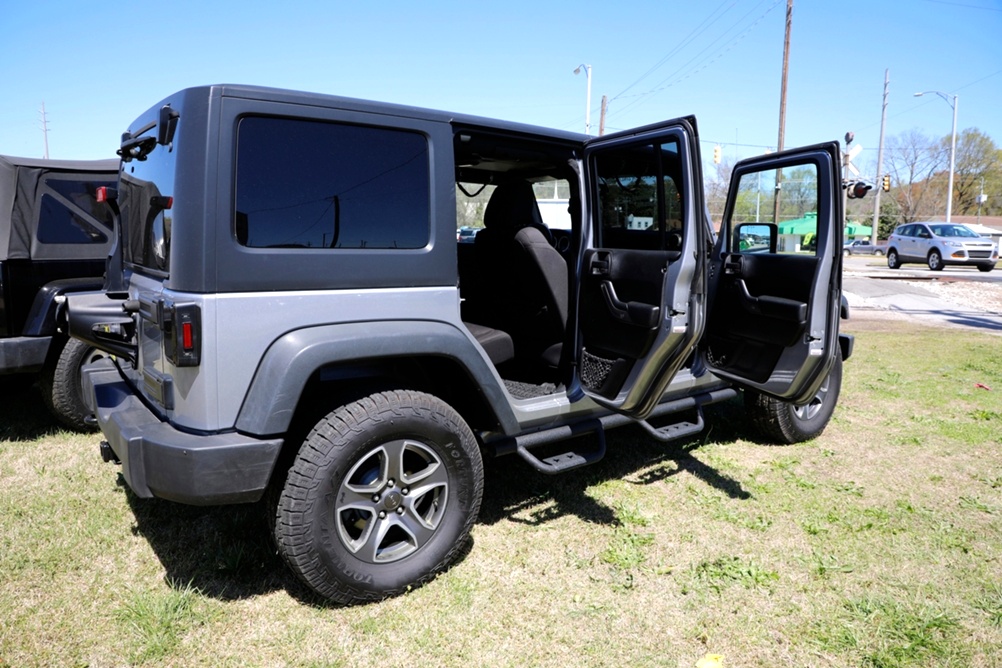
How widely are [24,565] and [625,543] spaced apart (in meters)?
2.77

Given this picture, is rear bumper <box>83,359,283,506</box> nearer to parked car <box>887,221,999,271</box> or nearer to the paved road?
the paved road

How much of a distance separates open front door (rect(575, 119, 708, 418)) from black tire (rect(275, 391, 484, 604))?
91 cm

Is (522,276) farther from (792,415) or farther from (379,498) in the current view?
(792,415)

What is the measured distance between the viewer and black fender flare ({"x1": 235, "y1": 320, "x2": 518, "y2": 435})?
245 centimetres

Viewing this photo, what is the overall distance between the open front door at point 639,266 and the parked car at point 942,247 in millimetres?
23792

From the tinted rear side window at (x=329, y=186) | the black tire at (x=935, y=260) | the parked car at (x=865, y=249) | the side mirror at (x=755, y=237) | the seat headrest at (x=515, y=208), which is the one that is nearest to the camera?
the tinted rear side window at (x=329, y=186)

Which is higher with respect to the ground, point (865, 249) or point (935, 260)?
point (865, 249)

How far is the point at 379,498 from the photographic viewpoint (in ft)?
9.01

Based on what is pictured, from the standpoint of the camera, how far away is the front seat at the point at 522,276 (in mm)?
3707

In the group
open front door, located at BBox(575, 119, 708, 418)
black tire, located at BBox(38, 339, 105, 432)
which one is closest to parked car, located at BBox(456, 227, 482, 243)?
open front door, located at BBox(575, 119, 708, 418)

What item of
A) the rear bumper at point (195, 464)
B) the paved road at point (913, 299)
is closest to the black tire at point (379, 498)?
the rear bumper at point (195, 464)

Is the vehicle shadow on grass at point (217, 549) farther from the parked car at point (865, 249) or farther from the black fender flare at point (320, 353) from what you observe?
the parked car at point (865, 249)

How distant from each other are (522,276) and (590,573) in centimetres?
166

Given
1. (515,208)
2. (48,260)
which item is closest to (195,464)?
(515,208)
